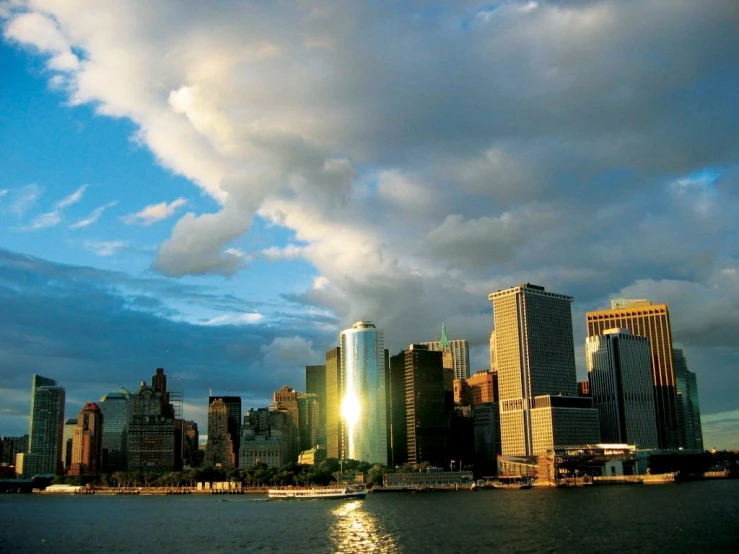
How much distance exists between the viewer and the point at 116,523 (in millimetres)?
181750

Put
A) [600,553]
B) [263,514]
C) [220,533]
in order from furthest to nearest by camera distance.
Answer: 1. [263,514]
2. [220,533]
3. [600,553]

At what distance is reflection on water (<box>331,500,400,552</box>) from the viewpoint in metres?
124

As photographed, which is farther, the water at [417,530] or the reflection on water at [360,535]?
the reflection on water at [360,535]

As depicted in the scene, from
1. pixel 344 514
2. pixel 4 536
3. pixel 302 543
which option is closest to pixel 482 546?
pixel 302 543

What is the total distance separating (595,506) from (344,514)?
2309 inches

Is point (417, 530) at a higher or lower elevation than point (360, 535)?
higher

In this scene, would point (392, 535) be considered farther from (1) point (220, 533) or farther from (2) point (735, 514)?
(2) point (735, 514)

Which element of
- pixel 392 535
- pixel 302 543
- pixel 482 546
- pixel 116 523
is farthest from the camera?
pixel 116 523

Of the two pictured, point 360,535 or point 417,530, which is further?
point 417,530

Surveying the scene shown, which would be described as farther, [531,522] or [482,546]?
[531,522]

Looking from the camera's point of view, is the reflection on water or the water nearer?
the water

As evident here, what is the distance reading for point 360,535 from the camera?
142125 millimetres

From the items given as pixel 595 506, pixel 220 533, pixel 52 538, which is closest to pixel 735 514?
pixel 595 506

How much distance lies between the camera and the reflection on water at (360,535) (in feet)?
406
